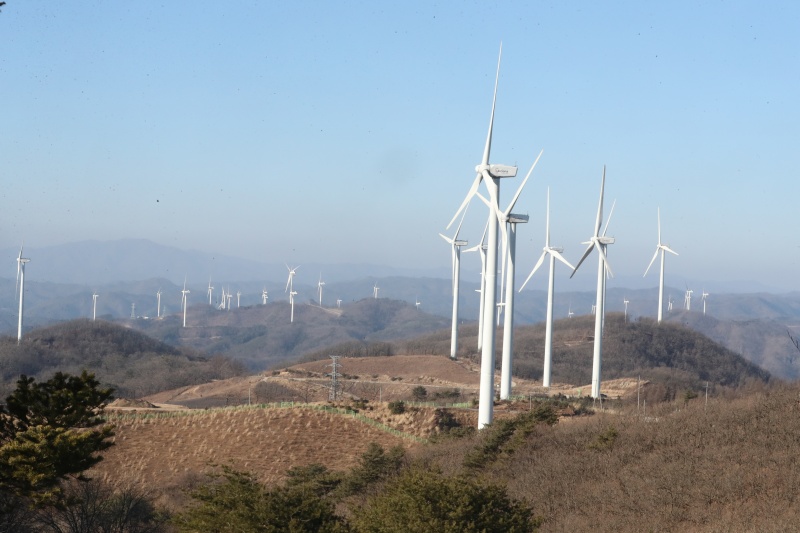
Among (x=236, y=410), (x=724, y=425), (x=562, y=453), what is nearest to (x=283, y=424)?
(x=236, y=410)

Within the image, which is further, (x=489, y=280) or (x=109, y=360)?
(x=109, y=360)

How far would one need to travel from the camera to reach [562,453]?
32875 mm

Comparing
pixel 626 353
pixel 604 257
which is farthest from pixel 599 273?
pixel 626 353

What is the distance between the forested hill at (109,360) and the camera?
110 meters

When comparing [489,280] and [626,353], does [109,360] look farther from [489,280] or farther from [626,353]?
[489,280]

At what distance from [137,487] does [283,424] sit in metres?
10.1

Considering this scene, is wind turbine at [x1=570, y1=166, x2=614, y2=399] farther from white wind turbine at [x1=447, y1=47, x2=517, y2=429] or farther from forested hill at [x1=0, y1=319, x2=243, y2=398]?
forested hill at [x1=0, y1=319, x2=243, y2=398]

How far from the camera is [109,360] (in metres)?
124

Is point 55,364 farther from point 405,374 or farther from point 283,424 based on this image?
point 283,424

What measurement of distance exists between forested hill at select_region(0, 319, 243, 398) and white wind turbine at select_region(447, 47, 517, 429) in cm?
6095

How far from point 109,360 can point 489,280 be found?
92.3 m

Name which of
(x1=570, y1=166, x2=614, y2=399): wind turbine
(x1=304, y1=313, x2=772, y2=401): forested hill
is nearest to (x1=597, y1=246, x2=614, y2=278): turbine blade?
(x1=570, y1=166, x2=614, y2=399): wind turbine

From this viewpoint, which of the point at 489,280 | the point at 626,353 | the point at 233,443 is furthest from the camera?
the point at 626,353

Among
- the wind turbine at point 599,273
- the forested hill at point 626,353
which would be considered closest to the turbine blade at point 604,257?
the wind turbine at point 599,273
